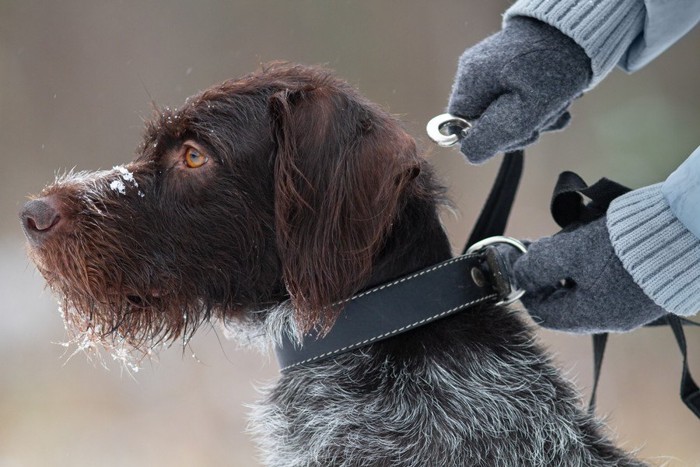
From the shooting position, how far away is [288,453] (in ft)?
6.69

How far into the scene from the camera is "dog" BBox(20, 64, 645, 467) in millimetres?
1878

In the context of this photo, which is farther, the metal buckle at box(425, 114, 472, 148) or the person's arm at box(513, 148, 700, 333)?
the metal buckle at box(425, 114, 472, 148)

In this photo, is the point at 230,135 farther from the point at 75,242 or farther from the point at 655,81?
the point at 655,81

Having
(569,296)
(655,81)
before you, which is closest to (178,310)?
(569,296)

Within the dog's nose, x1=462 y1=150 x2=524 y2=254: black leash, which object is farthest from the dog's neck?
the dog's nose

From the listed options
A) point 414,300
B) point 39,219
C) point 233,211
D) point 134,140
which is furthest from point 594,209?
point 134,140

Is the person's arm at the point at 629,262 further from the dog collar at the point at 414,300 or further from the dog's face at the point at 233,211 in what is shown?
the dog's face at the point at 233,211

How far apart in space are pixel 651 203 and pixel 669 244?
11 centimetres

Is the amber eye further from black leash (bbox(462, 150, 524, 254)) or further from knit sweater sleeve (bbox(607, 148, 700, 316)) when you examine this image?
knit sweater sleeve (bbox(607, 148, 700, 316))

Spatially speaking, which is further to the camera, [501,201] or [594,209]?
[501,201]

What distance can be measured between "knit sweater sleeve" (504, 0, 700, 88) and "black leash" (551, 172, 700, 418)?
0.98 ft

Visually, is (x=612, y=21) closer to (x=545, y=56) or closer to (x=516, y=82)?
(x=545, y=56)

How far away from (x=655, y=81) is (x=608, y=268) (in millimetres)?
4335

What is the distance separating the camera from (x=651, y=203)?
1837mm
